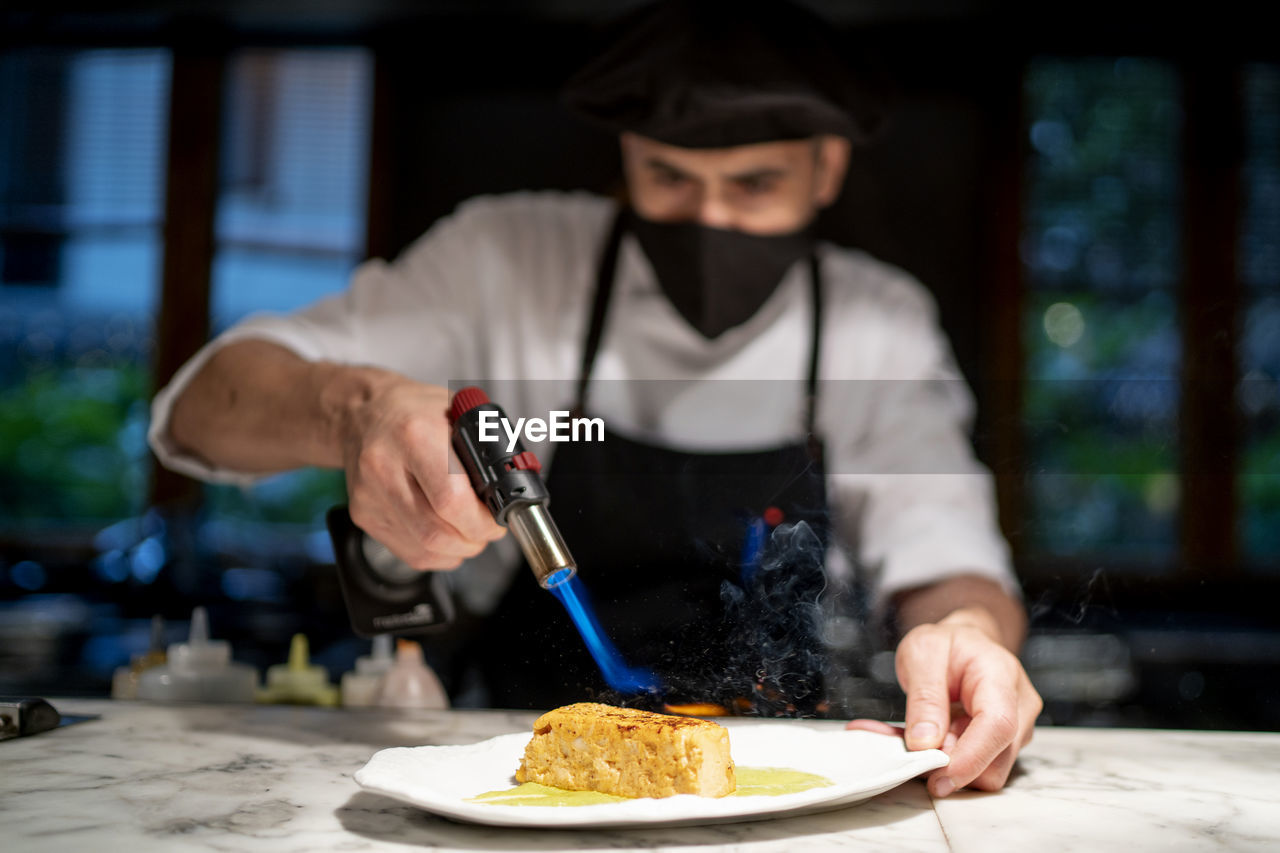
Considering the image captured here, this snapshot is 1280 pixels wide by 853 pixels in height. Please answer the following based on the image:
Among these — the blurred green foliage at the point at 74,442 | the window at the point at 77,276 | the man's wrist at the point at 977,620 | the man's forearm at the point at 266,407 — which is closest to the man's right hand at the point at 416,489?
the man's forearm at the point at 266,407

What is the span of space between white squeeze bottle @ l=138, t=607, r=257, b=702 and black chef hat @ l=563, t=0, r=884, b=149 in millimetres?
820

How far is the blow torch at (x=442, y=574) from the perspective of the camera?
920 mm

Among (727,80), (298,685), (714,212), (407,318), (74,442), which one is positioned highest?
(727,80)

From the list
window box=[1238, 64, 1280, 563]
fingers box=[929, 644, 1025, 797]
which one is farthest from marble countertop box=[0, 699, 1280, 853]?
window box=[1238, 64, 1280, 563]

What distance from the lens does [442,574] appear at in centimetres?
119

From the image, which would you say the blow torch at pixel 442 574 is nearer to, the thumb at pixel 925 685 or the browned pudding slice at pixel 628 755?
the browned pudding slice at pixel 628 755

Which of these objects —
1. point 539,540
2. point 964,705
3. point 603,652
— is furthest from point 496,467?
point 964,705

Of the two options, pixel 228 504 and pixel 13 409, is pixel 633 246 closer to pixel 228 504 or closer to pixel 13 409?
pixel 228 504

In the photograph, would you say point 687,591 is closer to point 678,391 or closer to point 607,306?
point 678,391

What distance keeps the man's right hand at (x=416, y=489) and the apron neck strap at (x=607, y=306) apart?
1.00 feet

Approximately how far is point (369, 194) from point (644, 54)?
48 cm

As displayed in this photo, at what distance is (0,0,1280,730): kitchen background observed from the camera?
1.28m

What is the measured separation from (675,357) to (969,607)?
1.54 ft

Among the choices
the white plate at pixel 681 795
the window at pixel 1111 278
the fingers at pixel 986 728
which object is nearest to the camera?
the white plate at pixel 681 795
